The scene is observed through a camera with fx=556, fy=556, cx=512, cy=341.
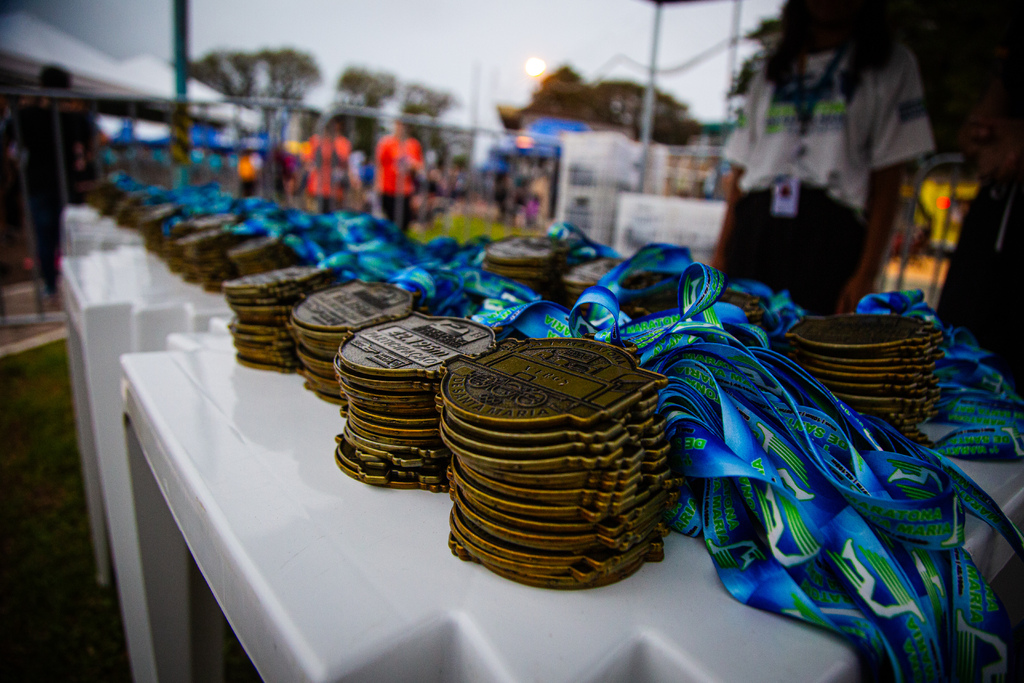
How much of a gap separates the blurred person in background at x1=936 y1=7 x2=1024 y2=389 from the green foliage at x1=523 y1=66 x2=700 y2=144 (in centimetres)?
4140

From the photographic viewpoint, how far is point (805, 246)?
2.34 metres

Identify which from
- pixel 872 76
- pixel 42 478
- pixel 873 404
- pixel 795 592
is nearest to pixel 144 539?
pixel 795 592

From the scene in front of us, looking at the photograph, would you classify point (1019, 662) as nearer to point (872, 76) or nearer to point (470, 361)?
point (470, 361)

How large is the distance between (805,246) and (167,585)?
2.48 metres

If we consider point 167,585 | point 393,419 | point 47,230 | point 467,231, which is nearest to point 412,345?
point 393,419

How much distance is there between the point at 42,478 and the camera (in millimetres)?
2668

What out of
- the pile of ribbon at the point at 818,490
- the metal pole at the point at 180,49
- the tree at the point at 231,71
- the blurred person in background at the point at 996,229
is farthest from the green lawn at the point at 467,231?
the tree at the point at 231,71

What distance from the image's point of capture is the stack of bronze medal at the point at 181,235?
2.07m

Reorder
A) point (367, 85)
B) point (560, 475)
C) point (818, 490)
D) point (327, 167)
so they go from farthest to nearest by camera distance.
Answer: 1. point (367, 85)
2. point (327, 167)
3. point (818, 490)
4. point (560, 475)

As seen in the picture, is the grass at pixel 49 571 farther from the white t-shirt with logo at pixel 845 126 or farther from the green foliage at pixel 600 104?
the green foliage at pixel 600 104

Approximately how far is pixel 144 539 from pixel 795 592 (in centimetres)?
127

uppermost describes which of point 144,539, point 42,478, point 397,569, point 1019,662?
point 397,569

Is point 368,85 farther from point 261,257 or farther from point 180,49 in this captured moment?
point 261,257

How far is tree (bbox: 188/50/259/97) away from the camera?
46322 millimetres
